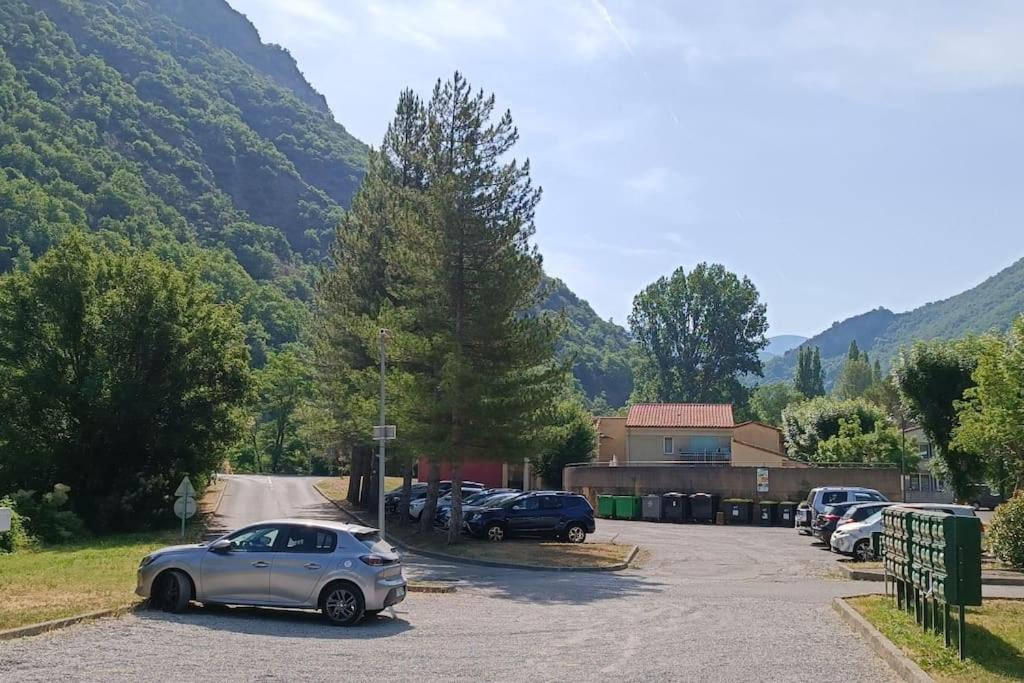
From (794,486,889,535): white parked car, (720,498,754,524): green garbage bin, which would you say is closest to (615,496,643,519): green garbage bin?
(720,498,754,524): green garbage bin

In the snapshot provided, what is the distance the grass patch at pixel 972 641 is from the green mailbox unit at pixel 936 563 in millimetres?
217

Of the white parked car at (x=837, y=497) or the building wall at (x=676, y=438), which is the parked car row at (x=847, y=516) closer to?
the white parked car at (x=837, y=497)

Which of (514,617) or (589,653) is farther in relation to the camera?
(514,617)

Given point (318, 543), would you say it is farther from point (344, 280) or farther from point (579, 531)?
point (344, 280)

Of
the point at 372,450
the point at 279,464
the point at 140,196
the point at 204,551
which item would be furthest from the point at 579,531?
the point at 140,196

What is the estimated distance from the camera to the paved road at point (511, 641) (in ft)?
35.3

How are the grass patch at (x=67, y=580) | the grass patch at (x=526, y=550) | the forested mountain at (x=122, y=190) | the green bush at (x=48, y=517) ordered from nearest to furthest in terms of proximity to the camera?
1. the grass patch at (x=67, y=580)
2. the grass patch at (x=526, y=550)
3. the green bush at (x=48, y=517)
4. the forested mountain at (x=122, y=190)

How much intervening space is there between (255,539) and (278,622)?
1.32 meters

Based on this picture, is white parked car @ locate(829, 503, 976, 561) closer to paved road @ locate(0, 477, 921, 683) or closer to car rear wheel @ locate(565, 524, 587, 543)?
paved road @ locate(0, 477, 921, 683)

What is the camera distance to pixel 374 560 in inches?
575

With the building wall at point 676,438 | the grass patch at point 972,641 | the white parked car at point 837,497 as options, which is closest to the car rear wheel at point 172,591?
the grass patch at point 972,641

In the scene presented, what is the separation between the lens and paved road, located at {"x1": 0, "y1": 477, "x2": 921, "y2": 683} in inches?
424

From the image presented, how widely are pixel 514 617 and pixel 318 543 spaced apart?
343 cm

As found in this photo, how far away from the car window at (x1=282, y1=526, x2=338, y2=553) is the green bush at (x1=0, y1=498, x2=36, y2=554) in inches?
678
